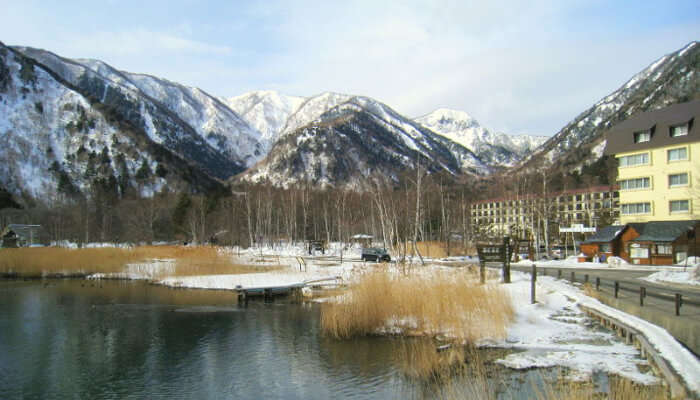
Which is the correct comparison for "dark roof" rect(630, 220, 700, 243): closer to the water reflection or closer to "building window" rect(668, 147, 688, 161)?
"building window" rect(668, 147, 688, 161)

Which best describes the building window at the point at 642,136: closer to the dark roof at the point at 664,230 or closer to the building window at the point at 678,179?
the building window at the point at 678,179

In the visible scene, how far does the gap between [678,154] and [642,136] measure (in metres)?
4.71

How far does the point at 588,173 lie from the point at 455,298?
125 meters

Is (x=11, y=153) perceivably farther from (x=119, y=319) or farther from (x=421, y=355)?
(x=421, y=355)

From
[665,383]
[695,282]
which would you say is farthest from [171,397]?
[695,282]

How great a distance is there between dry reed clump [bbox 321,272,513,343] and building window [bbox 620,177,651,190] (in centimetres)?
4327

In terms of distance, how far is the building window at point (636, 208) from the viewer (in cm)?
5338

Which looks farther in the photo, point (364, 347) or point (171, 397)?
point (364, 347)

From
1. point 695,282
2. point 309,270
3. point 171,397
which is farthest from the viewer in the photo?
point 309,270

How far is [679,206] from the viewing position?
167 feet

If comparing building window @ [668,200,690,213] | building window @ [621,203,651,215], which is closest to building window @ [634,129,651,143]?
building window @ [621,203,651,215]

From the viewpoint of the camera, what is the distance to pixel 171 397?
12.4m

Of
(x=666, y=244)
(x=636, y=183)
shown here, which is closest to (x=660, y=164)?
(x=636, y=183)

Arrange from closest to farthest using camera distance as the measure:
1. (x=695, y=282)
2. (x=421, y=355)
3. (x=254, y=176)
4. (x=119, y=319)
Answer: (x=421, y=355), (x=119, y=319), (x=695, y=282), (x=254, y=176)
